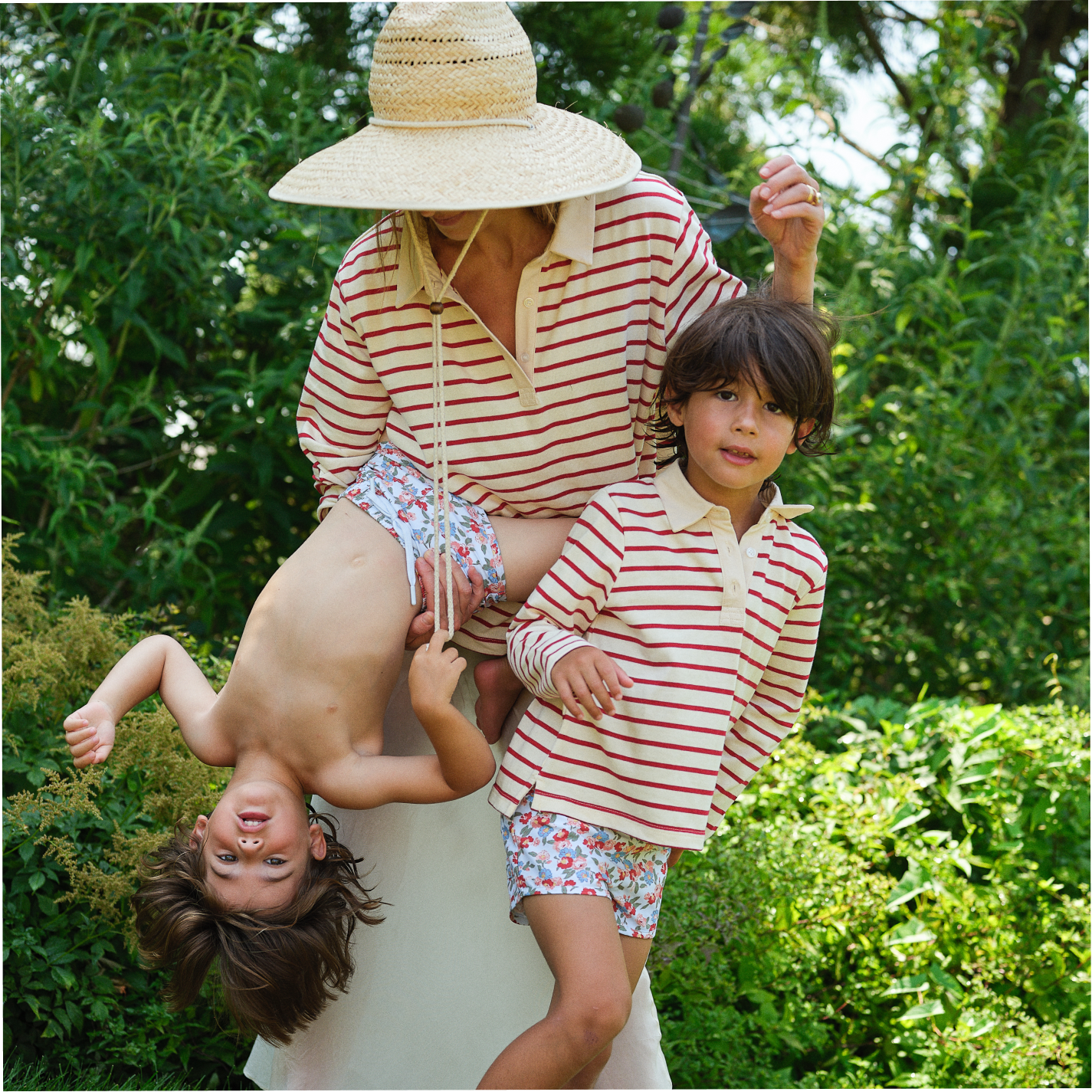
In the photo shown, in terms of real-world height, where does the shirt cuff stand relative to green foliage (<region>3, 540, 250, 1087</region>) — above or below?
above

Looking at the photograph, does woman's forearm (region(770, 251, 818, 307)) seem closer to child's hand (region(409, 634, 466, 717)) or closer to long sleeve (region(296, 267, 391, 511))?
long sleeve (region(296, 267, 391, 511))

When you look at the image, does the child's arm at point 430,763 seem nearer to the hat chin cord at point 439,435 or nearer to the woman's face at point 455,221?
the hat chin cord at point 439,435

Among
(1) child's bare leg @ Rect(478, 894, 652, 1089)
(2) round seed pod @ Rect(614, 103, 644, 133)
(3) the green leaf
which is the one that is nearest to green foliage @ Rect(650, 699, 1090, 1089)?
(3) the green leaf

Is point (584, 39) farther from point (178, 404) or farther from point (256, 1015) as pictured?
point (256, 1015)

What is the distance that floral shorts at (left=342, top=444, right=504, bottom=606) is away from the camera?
1.94 meters

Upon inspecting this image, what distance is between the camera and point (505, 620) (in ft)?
6.81

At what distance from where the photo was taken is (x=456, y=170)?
1692 millimetres

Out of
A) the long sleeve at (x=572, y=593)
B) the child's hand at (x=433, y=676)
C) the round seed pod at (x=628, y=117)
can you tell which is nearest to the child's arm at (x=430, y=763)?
the child's hand at (x=433, y=676)

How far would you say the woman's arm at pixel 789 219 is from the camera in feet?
6.07

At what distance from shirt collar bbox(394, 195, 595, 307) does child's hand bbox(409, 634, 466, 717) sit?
555 mm

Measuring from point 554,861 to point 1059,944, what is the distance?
1693 millimetres

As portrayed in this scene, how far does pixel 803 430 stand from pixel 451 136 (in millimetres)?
709

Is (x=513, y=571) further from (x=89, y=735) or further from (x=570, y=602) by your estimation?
(x=89, y=735)

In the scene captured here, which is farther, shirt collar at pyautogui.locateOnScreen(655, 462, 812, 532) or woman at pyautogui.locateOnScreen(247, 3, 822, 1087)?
shirt collar at pyautogui.locateOnScreen(655, 462, 812, 532)
